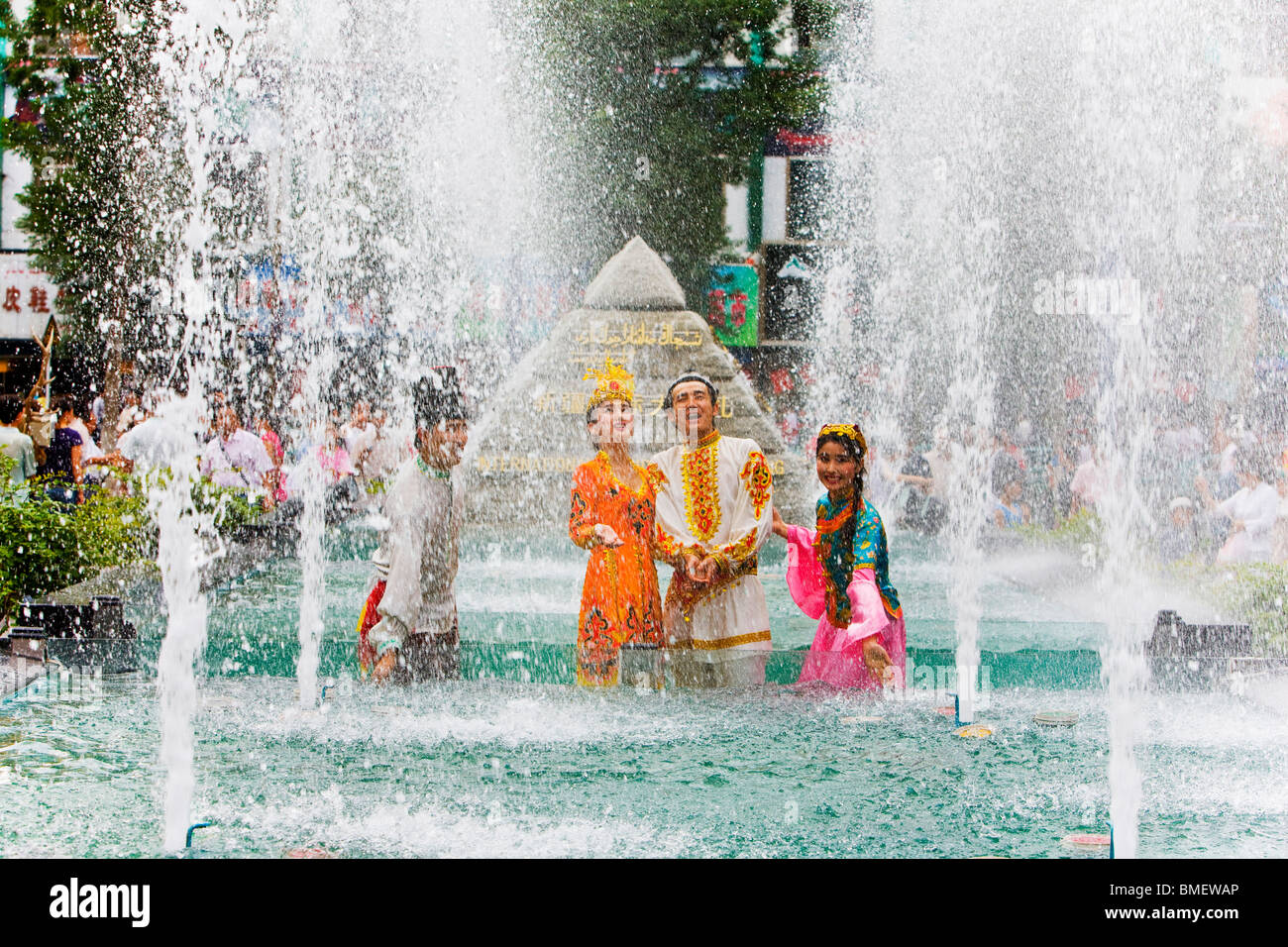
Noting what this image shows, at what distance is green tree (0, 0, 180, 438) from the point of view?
1574cm

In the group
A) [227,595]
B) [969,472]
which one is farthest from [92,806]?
[969,472]

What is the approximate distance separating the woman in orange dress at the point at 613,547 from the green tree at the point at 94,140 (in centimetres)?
1260

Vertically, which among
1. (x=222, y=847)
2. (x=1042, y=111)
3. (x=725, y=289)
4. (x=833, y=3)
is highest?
(x=833, y=3)

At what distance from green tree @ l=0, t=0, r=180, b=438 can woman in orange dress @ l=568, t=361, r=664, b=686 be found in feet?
41.3

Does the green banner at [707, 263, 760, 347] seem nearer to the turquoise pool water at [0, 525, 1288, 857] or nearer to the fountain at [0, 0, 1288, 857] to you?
the fountain at [0, 0, 1288, 857]

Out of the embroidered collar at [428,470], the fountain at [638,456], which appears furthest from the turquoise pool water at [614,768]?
the embroidered collar at [428,470]

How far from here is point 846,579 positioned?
4914 mm

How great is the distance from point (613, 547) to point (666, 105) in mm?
15788

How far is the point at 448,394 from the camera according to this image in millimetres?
4930

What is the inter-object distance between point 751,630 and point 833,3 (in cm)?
1681

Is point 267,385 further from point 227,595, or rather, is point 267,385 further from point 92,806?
point 92,806

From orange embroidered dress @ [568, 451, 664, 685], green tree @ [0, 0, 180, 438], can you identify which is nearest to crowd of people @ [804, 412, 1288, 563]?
orange embroidered dress @ [568, 451, 664, 685]

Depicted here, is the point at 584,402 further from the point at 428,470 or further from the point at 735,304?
the point at 735,304

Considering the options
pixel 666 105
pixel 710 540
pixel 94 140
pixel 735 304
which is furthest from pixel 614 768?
pixel 735 304
